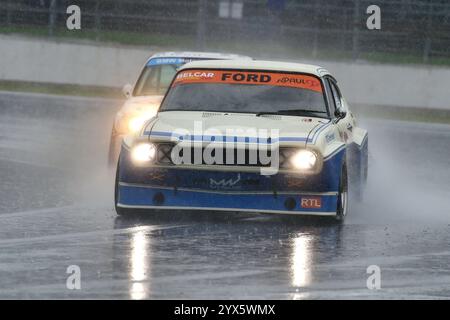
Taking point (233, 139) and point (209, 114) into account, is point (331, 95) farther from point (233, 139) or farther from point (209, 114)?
point (233, 139)

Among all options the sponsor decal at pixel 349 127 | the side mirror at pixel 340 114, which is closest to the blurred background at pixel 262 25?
the sponsor decal at pixel 349 127

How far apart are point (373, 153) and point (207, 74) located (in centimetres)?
795

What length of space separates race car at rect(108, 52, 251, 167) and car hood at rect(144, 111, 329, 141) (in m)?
2.70

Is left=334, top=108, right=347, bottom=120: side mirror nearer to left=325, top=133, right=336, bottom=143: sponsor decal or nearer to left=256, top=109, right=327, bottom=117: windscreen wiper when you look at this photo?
left=256, top=109, right=327, bottom=117: windscreen wiper

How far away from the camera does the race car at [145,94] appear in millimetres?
15711

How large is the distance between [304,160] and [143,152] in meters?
1.36

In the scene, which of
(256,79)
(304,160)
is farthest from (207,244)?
(256,79)

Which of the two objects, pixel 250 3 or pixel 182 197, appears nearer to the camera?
pixel 182 197

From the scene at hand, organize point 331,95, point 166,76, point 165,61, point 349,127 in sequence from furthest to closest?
point 165,61, point 166,76, point 349,127, point 331,95

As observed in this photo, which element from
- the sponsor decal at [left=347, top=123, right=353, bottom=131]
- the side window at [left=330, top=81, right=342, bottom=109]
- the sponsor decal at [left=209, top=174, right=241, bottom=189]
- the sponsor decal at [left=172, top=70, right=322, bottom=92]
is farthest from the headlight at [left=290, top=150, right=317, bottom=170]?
the sponsor decal at [left=347, top=123, right=353, bottom=131]

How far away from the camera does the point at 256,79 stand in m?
13.5
